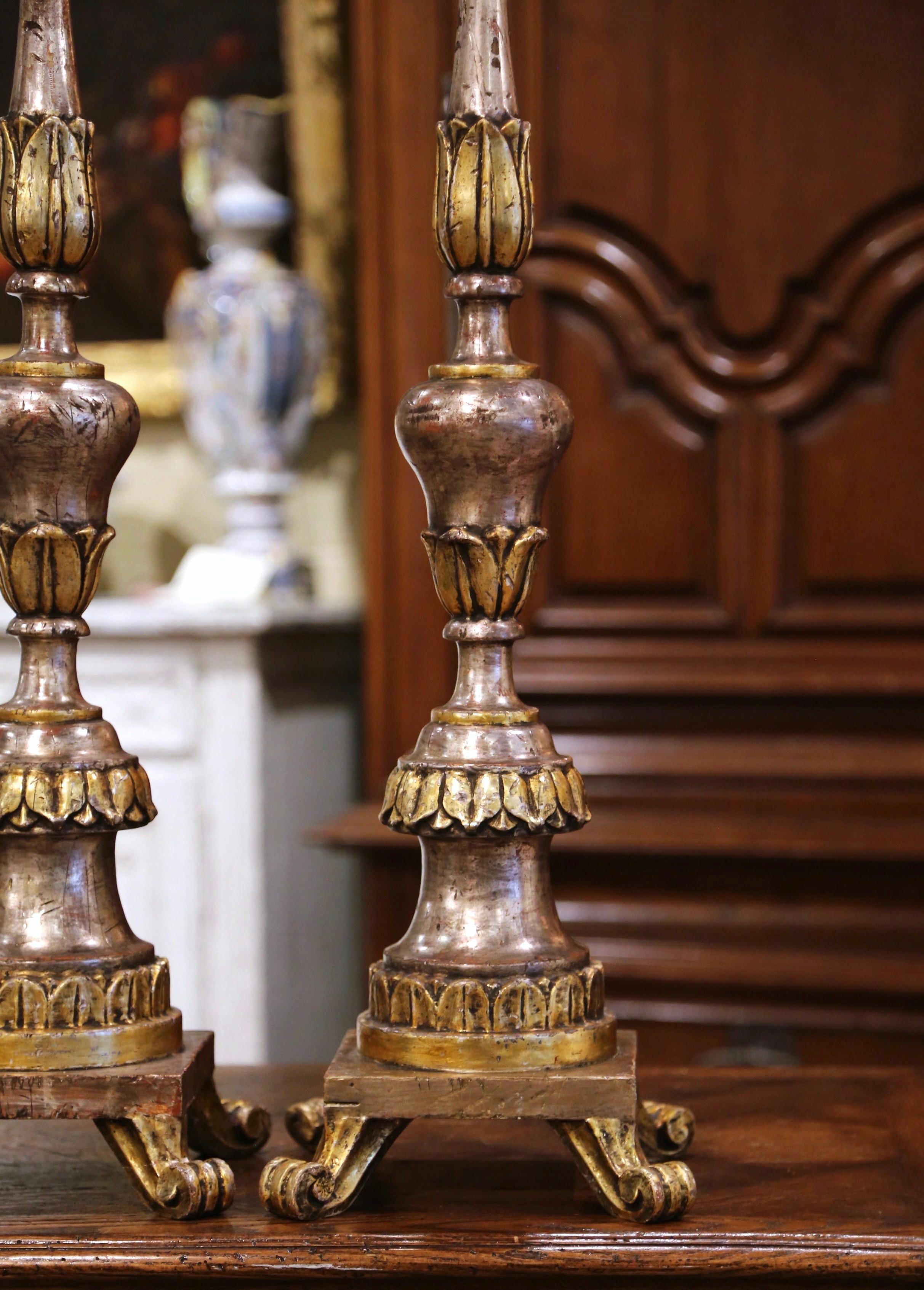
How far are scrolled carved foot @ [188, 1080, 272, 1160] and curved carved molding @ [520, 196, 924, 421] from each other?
137 centimetres

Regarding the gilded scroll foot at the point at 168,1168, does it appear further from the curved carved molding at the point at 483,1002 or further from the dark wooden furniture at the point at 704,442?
the dark wooden furniture at the point at 704,442

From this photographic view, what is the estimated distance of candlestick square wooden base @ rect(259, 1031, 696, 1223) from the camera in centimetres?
53

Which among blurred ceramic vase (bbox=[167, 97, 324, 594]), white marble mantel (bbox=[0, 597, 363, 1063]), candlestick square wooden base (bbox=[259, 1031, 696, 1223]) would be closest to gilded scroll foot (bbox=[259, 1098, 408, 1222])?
candlestick square wooden base (bbox=[259, 1031, 696, 1223])

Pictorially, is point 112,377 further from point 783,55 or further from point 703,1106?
point 703,1106

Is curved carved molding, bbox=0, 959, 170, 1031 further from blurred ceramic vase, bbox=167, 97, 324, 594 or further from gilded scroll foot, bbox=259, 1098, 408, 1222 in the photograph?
blurred ceramic vase, bbox=167, 97, 324, 594

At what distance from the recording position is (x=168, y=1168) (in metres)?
0.54

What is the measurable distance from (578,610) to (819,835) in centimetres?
39

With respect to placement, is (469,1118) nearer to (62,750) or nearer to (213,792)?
(62,750)

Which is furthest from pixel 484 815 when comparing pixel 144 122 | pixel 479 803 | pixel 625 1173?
pixel 144 122

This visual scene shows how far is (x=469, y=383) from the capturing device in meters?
0.56

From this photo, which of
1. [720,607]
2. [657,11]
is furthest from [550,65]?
[720,607]

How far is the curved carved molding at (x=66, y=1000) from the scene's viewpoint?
0.55 metres

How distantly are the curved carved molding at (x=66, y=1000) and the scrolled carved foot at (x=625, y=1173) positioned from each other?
15cm

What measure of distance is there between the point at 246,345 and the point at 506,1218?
177cm
